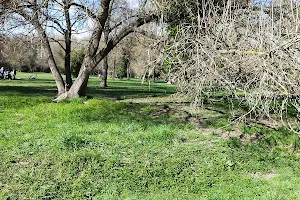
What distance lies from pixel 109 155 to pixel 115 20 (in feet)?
23.1

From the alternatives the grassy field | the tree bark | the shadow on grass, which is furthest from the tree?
the shadow on grass

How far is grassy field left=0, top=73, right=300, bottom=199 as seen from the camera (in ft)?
14.5

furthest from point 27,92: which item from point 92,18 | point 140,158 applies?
point 140,158

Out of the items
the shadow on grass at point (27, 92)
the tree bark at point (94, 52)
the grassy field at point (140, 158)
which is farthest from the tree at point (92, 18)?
the shadow on grass at point (27, 92)

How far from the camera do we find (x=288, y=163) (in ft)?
18.2

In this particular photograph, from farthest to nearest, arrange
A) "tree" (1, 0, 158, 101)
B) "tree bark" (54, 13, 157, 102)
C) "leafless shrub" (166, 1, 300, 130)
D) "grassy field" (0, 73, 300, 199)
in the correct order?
"tree bark" (54, 13, 157, 102) < "tree" (1, 0, 158, 101) < "grassy field" (0, 73, 300, 199) < "leafless shrub" (166, 1, 300, 130)

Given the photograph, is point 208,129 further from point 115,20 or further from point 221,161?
point 115,20

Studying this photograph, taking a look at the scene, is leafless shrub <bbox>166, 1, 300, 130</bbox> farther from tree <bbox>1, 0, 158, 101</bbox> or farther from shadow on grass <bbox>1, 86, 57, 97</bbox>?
shadow on grass <bbox>1, 86, 57, 97</bbox>

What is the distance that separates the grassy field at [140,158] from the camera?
14.5ft

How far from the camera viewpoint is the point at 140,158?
546cm

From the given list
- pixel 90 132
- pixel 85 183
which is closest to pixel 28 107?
pixel 90 132

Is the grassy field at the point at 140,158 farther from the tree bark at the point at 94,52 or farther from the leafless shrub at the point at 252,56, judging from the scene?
the tree bark at the point at 94,52

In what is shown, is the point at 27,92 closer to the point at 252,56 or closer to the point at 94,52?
the point at 94,52

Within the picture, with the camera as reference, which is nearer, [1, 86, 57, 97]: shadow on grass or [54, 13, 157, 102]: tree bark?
[54, 13, 157, 102]: tree bark
